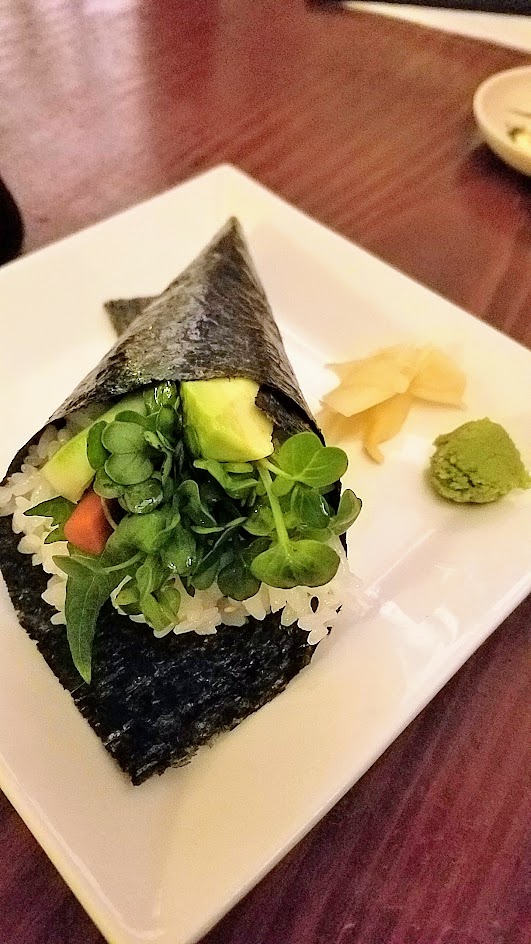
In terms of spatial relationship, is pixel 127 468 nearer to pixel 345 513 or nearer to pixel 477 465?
pixel 345 513

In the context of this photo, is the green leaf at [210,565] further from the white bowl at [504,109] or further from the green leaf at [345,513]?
the white bowl at [504,109]

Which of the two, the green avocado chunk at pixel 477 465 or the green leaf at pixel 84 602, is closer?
the green leaf at pixel 84 602

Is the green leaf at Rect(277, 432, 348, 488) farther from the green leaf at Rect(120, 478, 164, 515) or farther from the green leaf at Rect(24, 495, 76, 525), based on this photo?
the green leaf at Rect(24, 495, 76, 525)

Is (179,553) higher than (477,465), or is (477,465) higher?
(179,553)

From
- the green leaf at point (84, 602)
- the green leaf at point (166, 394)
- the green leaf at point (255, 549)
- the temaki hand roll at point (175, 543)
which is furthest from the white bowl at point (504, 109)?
the green leaf at point (84, 602)

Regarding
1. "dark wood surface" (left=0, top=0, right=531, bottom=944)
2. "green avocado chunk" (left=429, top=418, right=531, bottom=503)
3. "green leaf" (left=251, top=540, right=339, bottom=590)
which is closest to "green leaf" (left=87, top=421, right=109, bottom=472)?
"green leaf" (left=251, top=540, right=339, bottom=590)

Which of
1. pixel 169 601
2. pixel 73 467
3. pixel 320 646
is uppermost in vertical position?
pixel 73 467

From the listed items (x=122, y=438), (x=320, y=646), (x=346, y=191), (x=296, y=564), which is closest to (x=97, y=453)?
(x=122, y=438)
